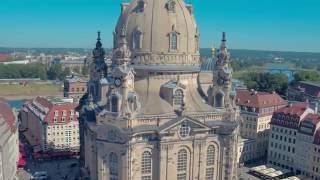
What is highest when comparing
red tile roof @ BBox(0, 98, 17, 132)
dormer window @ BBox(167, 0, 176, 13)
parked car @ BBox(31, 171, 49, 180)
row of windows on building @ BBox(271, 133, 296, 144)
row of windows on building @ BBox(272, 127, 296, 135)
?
dormer window @ BBox(167, 0, 176, 13)

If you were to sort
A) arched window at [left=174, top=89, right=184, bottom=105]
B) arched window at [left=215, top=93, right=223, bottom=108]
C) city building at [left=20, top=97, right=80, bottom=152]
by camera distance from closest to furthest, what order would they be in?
arched window at [left=174, top=89, right=184, bottom=105]
arched window at [left=215, top=93, right=223, bottom=108]
city building at [left=20, top=97, right=80, bottom=152]

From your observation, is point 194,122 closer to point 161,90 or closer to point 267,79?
point 161,90

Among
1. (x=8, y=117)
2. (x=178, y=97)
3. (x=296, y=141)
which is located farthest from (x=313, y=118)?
(x=8, y=117)

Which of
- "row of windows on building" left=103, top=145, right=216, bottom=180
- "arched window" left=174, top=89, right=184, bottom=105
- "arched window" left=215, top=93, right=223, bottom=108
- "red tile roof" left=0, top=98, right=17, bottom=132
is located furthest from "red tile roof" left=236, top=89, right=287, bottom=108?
"red tile roof" left=0, top=98, right=17, bottom=132

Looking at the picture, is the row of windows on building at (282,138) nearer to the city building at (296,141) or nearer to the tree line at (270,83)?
the city building at (296,141)

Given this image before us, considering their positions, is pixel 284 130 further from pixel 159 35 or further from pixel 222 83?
pixel 159 35

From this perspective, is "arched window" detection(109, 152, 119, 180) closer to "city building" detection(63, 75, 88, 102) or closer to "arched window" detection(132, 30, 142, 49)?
"arched window" detection(132, 30, 142, 49)

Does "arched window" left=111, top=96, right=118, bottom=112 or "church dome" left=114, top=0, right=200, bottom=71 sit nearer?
"arched window" left=111, top=96, right=118, bottom=112
